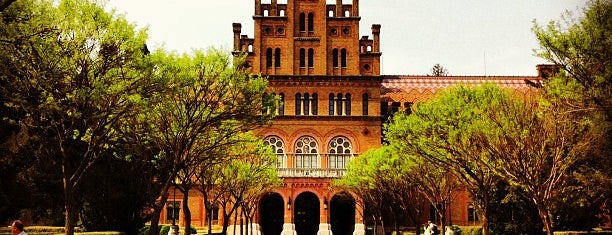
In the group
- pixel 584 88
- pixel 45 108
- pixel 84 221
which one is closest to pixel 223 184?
pixel 84 221

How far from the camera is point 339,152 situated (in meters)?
65.8

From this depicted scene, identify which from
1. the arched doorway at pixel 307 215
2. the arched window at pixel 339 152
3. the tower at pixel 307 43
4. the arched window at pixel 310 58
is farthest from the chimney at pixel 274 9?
the arched doorway at pixel 307 215

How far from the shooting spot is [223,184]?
1732 inches

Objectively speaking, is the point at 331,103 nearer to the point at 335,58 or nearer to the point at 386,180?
the point at 335,58

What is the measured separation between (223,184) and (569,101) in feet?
78.7

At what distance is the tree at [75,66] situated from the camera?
21.7 metres

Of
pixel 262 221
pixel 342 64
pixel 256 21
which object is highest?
pixel 256 21

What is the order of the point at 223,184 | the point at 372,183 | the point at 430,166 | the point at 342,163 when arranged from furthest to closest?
the point at 342,163 → the point at 372,183 → the point at 223,184 → the point at 430,166

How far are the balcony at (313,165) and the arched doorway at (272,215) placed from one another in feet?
17.1

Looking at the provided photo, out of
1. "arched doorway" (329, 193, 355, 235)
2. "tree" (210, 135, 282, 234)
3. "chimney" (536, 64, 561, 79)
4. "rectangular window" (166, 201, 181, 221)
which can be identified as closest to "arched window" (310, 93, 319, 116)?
"arched doorway" (329, 193, 355, 235)

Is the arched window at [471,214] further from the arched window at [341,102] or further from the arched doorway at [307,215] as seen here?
the arched window at [341,102]

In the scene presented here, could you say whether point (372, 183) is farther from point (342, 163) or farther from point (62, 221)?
point (62, 221)

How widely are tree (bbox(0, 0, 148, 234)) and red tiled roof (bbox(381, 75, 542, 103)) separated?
172ft

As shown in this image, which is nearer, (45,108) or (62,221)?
(45,108)
